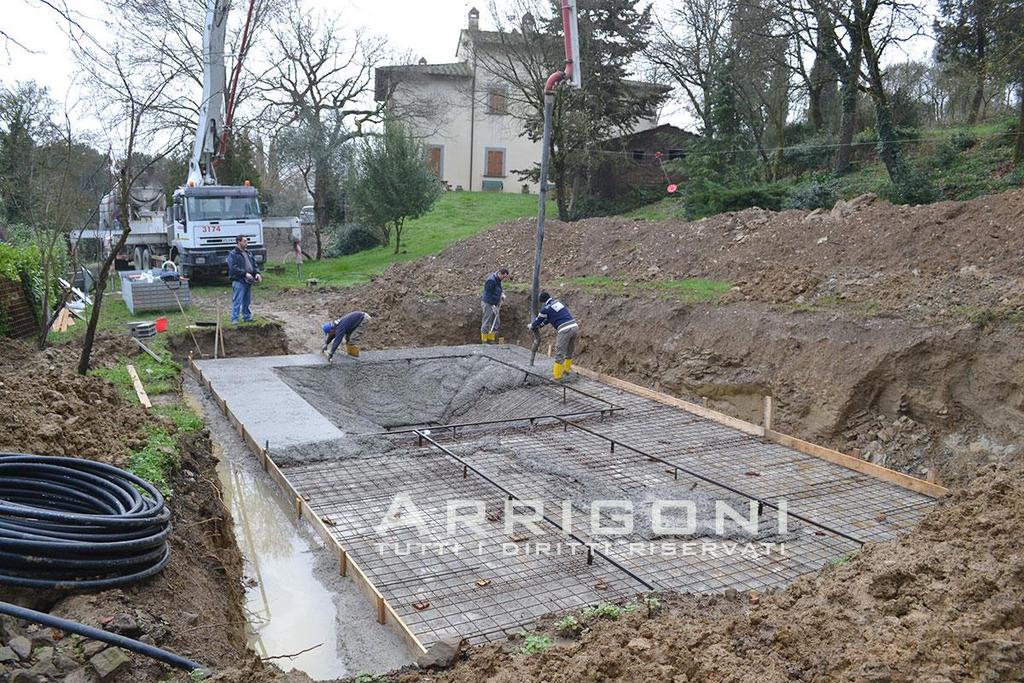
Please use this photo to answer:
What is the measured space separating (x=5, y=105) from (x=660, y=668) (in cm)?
1672

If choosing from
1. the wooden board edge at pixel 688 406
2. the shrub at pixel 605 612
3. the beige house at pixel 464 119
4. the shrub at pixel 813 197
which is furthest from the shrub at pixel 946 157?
the shrub at pixel 605 612

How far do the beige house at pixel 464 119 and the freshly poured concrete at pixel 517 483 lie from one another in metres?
21.1

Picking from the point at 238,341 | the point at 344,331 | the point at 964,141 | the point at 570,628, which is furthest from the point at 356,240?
the point at 570,628

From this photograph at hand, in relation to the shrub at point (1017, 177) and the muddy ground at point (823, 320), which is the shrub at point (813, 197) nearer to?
the muddy ground at point (823, 320)

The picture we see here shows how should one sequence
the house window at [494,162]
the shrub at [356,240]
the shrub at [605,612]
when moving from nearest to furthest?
the shrub at [605,612] < the shrub at [356,240] < the house window at [494,162]

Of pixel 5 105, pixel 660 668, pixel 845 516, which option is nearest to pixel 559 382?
pixel 845 516

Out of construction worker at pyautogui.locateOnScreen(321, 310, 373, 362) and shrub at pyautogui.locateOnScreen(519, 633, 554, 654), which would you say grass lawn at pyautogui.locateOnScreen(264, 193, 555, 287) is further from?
shrub at pyautogui.locateOnScreen(519, 633, 554, 654)

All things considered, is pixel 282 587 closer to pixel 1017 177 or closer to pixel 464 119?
pixel 1017 177

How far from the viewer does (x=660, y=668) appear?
12.0 ft

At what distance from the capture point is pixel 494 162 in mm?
35281

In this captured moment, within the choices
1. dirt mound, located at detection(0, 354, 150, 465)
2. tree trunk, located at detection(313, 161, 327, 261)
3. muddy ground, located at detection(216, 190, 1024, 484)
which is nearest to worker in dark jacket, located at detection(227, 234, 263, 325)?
muddy ground, located at detection(216, 190, 1024, 484)

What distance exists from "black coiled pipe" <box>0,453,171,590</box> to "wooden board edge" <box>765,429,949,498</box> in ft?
19.9

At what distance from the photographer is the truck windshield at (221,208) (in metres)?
17.7

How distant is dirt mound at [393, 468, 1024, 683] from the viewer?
3438 mm
